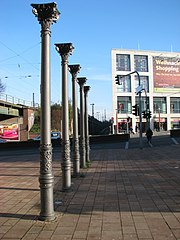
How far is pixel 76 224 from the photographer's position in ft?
17.9

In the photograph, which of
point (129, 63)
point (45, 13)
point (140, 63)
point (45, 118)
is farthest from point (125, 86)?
point (45, 118)

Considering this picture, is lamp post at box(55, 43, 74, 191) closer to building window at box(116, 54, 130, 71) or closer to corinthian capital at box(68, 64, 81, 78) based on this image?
corinthian capital at box(68, 64, 81, 78)

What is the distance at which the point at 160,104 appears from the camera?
81.6m

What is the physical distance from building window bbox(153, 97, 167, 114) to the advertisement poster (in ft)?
127

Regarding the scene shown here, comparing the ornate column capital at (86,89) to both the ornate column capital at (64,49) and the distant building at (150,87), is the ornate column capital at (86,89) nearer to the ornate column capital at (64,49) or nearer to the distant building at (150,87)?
the ornate column capital at (64,49)

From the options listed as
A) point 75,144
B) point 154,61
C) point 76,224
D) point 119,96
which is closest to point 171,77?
point 154,61

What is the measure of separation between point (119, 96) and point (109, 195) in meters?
71.1

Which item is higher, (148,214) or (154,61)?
(154,61)

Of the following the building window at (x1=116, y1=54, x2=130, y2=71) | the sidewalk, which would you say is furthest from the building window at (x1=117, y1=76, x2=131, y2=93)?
the sidewalk

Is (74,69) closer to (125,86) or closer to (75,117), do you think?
(75,117)

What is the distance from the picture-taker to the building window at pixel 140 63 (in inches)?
3145

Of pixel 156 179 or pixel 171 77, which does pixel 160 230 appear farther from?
pixel 171 77

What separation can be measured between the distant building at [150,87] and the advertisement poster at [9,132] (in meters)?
27.7

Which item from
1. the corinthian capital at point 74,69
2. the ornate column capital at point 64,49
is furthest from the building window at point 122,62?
the ornate column capital at point 64,49
